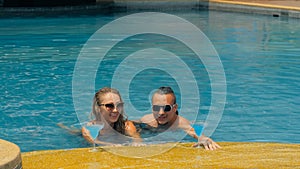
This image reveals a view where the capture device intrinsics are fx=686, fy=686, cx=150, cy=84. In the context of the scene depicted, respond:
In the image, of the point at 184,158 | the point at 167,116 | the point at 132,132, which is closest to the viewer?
the point at 184,158

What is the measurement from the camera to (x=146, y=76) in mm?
11398

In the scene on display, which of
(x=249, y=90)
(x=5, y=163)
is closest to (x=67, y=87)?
(x=249, y=90)

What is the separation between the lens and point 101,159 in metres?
6.39

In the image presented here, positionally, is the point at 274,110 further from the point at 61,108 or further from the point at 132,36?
the point at 132,36

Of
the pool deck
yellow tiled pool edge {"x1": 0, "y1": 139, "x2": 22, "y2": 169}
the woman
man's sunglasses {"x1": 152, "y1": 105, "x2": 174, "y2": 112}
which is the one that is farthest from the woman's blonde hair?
yellow tiled pool edge {"x1": 0, "y1": 139, "x2": 22, "y2": 169}

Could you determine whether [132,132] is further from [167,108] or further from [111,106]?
[111,106]

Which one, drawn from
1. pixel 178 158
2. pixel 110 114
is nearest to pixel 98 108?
pixel 110 114

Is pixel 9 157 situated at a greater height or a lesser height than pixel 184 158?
greater

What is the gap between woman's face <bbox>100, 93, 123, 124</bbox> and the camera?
6891 mm

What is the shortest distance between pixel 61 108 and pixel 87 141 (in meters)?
2.02

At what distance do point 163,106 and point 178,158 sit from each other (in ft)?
2.82

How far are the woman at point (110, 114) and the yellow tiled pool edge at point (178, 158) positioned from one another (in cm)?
37

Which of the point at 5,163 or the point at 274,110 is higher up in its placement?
the point at 5,163

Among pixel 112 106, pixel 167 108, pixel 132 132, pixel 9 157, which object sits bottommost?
pixel 132 132
